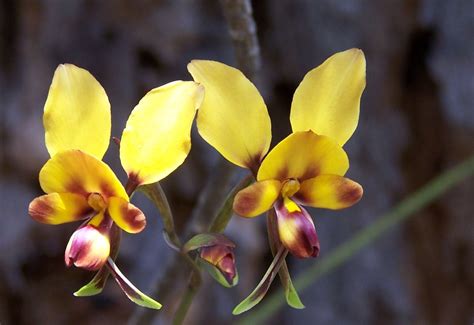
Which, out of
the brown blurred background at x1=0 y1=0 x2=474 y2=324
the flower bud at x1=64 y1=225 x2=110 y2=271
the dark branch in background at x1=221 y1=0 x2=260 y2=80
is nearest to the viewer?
the flower bud at x1=64 y1=225 x2=110 y2=271

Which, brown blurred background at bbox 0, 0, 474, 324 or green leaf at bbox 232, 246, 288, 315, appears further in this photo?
brown blurred background at bbox 0, 0, 474, 324

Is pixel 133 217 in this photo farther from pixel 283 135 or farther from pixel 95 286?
pixel 283 135

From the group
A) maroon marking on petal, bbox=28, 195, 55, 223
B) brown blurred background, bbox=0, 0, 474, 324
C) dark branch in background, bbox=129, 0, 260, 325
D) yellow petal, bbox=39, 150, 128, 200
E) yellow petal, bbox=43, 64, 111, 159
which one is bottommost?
brown blurred background, bbox=0, 0, 474, 324

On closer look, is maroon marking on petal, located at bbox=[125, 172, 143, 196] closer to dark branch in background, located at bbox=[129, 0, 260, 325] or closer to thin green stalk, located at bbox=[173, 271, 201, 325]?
A: thin green stalk, located at bbox=[173, 271, 201, 325]

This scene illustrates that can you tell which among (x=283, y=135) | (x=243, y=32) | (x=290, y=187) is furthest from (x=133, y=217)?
(x=283, y=135)

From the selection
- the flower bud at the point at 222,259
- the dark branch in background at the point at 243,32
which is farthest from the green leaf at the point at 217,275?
the dark branch in background at the point at 243,32

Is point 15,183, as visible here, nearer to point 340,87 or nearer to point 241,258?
point 241,258

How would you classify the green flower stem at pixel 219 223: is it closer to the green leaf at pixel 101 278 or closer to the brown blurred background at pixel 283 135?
the green leaf at pixel 101 278

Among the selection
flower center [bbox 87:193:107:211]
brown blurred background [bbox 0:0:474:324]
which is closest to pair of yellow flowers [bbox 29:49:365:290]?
flower center [bbox 87:193:107:211]

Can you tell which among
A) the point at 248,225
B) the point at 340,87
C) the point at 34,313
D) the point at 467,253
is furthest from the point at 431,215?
the point at 340,87
